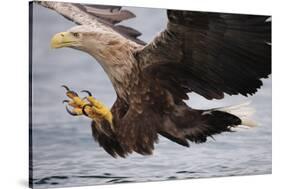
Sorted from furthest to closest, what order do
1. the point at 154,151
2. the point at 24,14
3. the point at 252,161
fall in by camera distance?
the point at 252,161
the point at 154,151
the point at 24,14

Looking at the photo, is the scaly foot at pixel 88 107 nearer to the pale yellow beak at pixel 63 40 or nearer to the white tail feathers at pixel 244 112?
the pale yellow beak at pixel 63 40

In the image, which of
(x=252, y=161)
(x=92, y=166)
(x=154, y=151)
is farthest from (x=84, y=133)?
(x=252, y=161)

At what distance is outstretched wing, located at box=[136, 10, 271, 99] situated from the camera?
5.62 m

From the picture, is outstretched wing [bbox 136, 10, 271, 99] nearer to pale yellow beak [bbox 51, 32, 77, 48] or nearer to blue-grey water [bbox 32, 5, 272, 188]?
blue-grey water [bbox 32, 5, 272, 188]

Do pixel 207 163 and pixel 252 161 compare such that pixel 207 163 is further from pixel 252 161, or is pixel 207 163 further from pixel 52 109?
pixel 52 109

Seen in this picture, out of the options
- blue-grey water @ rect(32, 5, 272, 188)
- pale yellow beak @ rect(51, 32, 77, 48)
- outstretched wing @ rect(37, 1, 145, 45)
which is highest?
outstretched wing @ rect(37, 1, 145, 45)

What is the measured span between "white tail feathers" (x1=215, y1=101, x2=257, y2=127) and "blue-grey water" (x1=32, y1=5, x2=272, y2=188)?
91 millimetres

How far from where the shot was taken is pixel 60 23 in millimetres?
5305

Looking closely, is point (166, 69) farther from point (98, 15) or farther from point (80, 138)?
point (80, 138)

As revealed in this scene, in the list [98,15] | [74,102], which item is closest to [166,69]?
[98,15]

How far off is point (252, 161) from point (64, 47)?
2055 mm

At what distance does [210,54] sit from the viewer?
579 centimetres

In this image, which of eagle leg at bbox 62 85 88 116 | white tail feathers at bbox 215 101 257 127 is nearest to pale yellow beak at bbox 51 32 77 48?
eagle leg at bbox 62 85 88 116

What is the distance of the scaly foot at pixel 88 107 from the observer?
17.5ft
